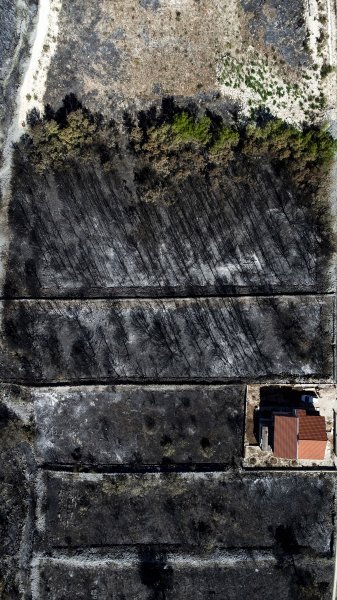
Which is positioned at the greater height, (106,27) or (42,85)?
(106,27)

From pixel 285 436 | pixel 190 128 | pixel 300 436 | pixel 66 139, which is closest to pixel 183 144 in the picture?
pixel 190 128

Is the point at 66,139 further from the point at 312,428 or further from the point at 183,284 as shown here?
the point at 312,428

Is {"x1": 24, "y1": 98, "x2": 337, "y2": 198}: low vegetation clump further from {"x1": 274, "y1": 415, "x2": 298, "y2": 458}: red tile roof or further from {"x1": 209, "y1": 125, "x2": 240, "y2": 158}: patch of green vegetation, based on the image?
{"x1": 274, "y1": 415, "x2": 298, "y2": 458}: red tile roof

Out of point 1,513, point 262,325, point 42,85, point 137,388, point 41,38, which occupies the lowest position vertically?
point 1,513

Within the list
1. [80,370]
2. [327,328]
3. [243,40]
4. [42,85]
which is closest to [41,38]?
[42,85]

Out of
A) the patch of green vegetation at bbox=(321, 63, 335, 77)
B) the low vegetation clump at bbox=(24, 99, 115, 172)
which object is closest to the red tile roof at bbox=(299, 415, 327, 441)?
the low vegetation clump at bbox=(24, 99, 115, 172)

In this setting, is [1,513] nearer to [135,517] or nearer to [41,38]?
[135,517]
